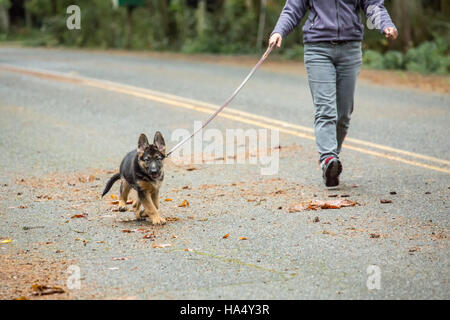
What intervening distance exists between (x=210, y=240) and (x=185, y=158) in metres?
3.81

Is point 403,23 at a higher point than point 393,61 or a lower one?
higher

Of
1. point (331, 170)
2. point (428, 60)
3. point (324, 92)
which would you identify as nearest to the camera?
point (331, 170)

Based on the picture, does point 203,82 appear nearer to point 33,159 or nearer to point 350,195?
point 33,159

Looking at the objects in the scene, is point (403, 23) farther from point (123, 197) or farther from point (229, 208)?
point (123, 197)

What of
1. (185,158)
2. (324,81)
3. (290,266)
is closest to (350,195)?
(324,81)

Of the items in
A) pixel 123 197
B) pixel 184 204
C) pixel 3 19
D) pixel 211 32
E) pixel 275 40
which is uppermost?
pixel 275 40

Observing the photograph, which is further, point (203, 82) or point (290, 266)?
point (203, 82)

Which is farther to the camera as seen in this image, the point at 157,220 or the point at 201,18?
the point at 201,18

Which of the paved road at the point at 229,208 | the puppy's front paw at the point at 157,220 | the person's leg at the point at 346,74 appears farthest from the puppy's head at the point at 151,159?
the person's leg at the point at 346,74

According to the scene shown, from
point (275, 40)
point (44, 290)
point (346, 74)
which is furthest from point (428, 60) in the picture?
point (44, 290)

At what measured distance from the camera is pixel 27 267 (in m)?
5.32

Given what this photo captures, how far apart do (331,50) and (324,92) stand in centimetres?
43

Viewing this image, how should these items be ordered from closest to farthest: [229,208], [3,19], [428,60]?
[229,208] < [428,60] < [3,19]

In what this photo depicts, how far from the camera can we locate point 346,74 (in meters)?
7.71
